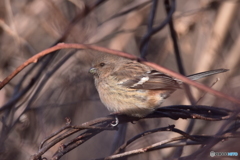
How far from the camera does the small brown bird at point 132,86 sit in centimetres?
450

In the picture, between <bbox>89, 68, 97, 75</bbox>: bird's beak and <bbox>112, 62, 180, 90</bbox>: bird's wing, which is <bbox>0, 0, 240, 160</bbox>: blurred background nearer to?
<bbox>89, 68, 97, 75</bbox>: bird's beak

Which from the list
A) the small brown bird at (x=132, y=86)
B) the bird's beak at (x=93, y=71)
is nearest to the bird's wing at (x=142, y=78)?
the small brown bird at (x=132, y=86)

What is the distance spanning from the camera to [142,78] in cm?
495

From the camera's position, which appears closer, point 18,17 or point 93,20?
point 93,20

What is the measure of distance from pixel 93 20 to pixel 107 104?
1.32 metres

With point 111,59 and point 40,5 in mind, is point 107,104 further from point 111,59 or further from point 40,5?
point 40,5

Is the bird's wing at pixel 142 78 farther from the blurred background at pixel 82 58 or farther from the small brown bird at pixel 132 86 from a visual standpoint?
the blurred background at pixel 82 58

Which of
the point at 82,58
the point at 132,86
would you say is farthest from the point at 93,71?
the point at 132,86

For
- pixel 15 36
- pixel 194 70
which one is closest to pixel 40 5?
pixel 15 36

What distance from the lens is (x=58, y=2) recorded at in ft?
17.3

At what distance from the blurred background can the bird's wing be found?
53cm

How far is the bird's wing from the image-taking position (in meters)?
4.73

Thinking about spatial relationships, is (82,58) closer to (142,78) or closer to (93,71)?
(93,71)

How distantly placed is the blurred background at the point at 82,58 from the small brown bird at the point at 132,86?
0.90 ft
